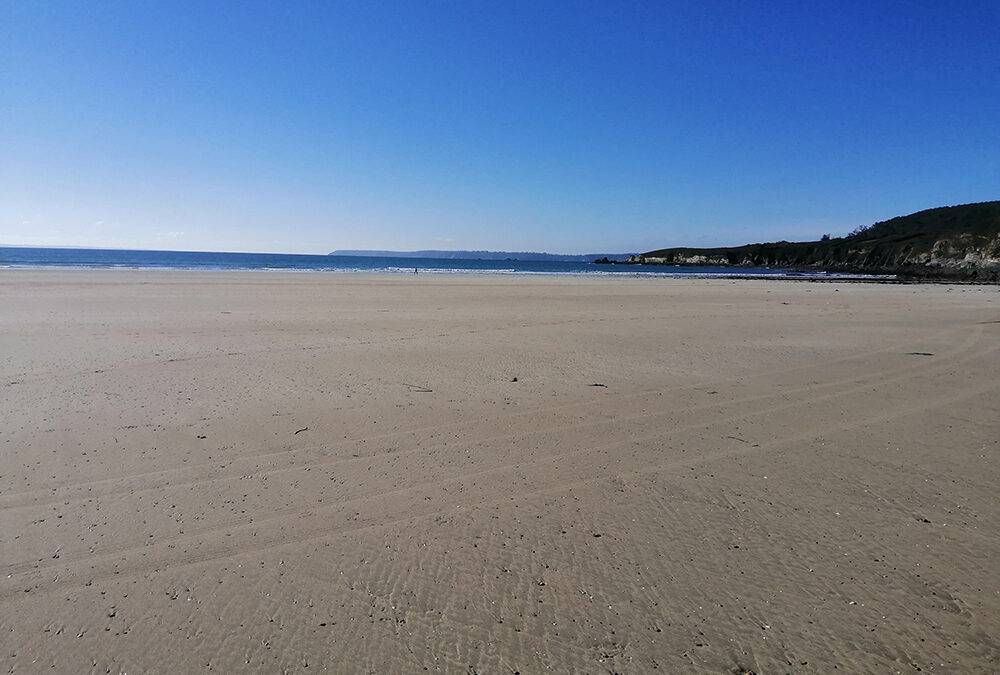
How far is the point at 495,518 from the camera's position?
3877 mm

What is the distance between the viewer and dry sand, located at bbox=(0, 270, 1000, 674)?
266 centimetres

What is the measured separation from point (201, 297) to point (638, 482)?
22.1 metres

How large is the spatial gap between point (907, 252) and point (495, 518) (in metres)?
83.9

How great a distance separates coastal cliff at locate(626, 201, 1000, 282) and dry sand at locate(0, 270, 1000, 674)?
180 ft

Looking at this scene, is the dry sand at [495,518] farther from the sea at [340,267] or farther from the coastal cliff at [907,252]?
the coastal cliff at [907,252]

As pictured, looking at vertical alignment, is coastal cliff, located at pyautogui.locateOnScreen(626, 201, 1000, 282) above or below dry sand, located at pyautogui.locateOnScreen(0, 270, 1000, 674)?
above

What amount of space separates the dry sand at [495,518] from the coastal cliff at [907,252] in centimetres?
5496

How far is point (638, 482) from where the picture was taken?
4.48m

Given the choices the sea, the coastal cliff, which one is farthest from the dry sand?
the coastal cliff

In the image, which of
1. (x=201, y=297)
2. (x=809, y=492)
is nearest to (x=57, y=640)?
(x=809, y=492)

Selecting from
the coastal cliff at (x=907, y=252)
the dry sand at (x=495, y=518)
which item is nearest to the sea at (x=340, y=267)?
the coastal cliff at (x=907, y=252)

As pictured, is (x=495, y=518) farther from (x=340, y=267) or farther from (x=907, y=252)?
(x=907, y=252)

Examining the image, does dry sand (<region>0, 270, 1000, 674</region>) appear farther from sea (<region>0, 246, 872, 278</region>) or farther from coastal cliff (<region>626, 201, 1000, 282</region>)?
coastal cliff (<region>626, 201, 1000, 282</region>)

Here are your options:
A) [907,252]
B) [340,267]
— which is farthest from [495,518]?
[907,252]
